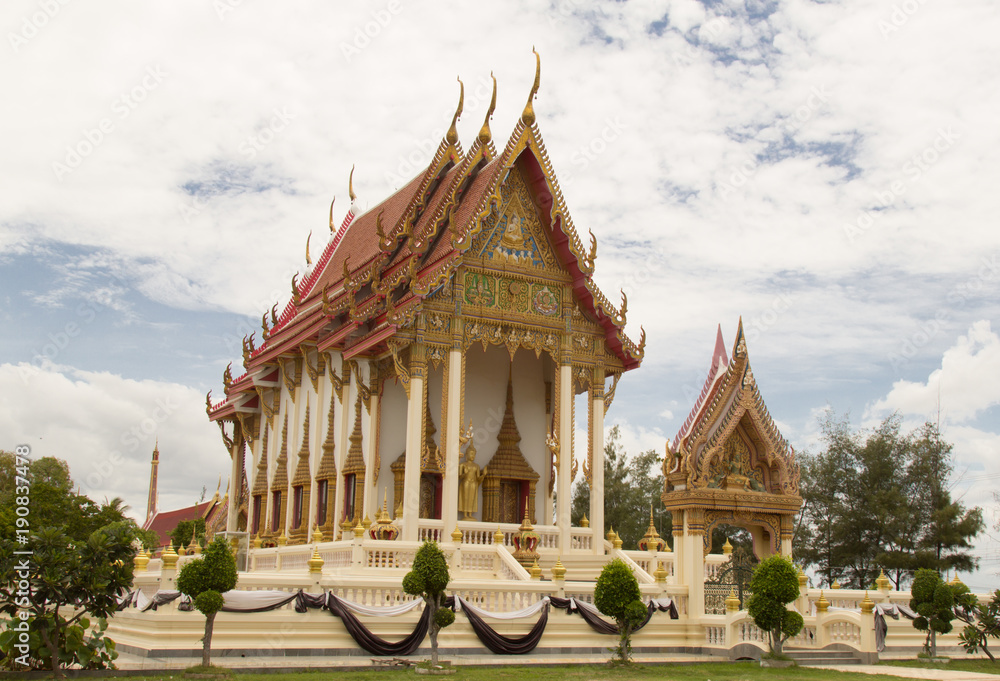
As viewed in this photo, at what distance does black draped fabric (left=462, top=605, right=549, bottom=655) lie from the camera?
12.4m

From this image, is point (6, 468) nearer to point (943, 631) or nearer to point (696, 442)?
point (696, 442)

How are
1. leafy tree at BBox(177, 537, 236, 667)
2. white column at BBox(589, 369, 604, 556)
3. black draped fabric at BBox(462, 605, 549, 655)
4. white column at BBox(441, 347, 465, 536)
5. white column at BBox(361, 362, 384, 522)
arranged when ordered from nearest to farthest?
1. leafy tree at BBox(177, 537, 236, 667)
2. black draped fabric at BBox(462, 605, 549, 655)
3. white column at BBox(441, 347, 465, 536)
4. white column at BBox(589, 369, 604, 556)
5. white column at BBox(361, 362, 384, 522)

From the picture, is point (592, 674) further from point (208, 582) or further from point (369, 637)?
point (208, 582)

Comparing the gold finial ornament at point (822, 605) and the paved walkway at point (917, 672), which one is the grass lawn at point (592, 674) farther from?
the gold finial ornament at point (822, 605)

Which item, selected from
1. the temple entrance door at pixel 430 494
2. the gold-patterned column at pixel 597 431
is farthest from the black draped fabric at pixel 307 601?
the gold-patterned column at pixel 597 431

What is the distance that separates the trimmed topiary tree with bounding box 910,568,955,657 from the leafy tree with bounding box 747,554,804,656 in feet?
9.21

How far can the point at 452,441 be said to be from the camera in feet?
58.5

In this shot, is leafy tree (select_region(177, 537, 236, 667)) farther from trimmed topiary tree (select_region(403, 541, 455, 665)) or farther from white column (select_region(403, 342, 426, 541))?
white column (select_region(403, 342, 426, 541))

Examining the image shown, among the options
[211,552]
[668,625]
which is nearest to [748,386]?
[668,625]

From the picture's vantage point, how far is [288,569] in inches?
736

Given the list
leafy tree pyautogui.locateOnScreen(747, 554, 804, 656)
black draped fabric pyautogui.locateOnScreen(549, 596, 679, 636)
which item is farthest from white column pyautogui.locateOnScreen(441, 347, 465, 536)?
leafy tree pyautogui.locateOnScreen(747, 554, 804, 656)

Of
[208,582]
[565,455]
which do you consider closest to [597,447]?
[565,455]

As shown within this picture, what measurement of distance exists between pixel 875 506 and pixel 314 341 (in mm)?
16629

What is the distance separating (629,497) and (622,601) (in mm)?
22869
